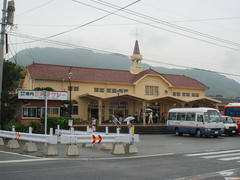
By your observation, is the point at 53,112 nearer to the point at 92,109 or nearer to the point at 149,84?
the point at 92,109

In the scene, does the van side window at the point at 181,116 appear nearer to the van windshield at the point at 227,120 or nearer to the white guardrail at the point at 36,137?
the van windshield at the point at 227,120

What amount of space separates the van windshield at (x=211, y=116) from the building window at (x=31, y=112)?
603 inches

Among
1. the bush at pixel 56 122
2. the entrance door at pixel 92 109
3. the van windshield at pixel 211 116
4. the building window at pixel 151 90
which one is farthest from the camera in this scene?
the building window at pixel 151 90

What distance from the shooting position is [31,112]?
1035 inches

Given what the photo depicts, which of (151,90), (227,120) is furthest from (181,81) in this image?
(227,120)

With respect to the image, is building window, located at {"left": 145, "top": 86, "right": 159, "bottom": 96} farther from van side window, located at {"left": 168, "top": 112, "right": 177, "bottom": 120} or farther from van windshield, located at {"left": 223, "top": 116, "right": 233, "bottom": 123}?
van windshield, located at {"left": 223, "top": 116, "right": 233, "bottom": 123}

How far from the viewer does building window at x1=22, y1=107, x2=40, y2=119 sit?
26.0m

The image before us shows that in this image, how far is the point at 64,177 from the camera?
27.6 feet

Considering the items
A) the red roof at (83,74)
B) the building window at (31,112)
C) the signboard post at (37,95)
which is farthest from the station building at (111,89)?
the signboard post at (37,95)

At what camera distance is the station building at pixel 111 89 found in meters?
36.2

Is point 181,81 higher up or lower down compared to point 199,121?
higher up

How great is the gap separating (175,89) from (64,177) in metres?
39.1

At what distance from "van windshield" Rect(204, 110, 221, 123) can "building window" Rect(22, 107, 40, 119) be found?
1532 cm

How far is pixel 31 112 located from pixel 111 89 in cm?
1625
